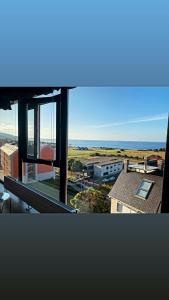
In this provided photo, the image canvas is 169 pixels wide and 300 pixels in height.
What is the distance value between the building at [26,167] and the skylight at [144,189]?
2.60 feet

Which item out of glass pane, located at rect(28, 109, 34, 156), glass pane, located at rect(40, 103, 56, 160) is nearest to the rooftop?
glass pane, located at rect(40, 103, 56, 160)

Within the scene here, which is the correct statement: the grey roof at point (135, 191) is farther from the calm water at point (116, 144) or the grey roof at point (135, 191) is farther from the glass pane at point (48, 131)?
the glass pane at point (48, 131)

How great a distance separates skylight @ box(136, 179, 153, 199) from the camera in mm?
1996

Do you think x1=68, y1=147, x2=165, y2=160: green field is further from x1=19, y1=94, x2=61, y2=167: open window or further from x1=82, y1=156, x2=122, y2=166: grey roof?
x1=19, y1=94, x2=61, y2=167: open window

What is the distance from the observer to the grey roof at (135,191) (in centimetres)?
188

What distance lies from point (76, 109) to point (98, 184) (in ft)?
2.31

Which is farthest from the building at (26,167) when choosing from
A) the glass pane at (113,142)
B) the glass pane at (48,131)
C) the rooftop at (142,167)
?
the rooftop at (142,167)

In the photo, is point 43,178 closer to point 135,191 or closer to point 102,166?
point 102,166

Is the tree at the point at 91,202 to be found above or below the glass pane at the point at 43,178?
below
